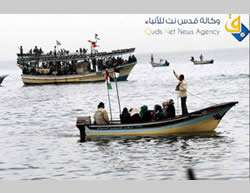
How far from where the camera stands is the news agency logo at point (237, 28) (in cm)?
1777

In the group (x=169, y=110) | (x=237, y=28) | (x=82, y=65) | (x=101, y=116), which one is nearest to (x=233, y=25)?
(x=237, y=28)

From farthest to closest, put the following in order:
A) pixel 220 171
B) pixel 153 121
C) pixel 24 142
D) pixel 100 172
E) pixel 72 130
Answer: pixel 72 130 < pixel 24 142 < pixel 153 121 < pixel 100 172 < pixel 220 171

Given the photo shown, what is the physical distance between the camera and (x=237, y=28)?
59.3 feet

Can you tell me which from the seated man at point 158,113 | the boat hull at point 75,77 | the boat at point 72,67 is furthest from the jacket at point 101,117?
the boat hull at point 75,77

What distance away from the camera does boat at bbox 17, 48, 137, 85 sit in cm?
5688

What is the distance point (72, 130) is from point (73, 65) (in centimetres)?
3164

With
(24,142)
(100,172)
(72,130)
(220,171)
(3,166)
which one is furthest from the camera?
(72,130)

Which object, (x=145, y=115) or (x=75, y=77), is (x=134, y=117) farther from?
(x=75, y=77)

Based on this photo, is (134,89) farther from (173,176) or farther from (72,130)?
(173,176)

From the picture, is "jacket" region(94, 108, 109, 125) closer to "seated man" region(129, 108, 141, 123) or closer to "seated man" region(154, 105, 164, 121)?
"seated man" region(129, 108, 141, 123)

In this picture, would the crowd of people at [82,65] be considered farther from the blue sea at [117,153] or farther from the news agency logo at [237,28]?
the news agency logo at [237,28]

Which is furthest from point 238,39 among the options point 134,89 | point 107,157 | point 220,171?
point 134,89

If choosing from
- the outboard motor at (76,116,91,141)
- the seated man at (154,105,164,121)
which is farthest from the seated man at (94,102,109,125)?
the seated man at (154,105,164,121)

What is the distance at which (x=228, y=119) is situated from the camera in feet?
92.0
